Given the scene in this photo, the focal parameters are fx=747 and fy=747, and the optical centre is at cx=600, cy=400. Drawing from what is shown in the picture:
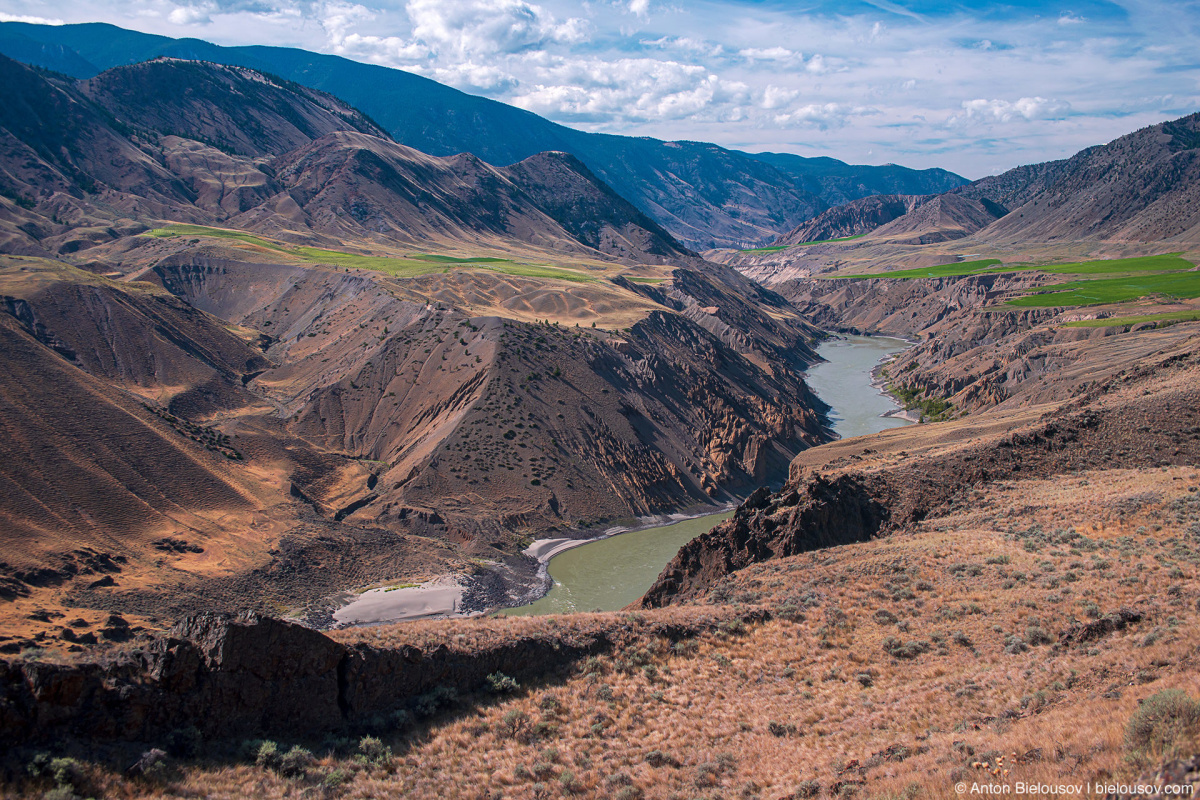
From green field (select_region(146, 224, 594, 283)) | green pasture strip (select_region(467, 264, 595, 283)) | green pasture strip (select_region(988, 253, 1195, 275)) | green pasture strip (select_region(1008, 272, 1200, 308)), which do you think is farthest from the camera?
green pasture strip (select_region(988, 253, 1195, 275))

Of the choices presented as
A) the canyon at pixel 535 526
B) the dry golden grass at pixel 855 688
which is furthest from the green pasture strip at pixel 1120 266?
the dry golden grass at pixel 855 688

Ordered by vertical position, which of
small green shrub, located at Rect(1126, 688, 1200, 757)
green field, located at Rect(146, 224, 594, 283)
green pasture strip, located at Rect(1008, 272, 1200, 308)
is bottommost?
small green shrub, located at Rect(1126, 688, 1200, 757)

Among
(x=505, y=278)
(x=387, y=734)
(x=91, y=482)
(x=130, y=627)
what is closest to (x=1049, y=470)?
(x=387, y=734)

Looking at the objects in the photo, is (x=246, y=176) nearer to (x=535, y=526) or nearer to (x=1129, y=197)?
(x=535, y=526)

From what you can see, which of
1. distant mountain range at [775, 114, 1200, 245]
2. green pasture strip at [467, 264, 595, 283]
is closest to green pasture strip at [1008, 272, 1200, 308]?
distant mountain range at [775, 114, 1200, 245]

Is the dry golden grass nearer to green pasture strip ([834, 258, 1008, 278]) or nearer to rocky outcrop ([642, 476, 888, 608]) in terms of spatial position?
rocky outcrop ([642, 476, 888, 608])

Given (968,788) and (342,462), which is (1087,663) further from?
(342,462)
